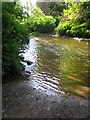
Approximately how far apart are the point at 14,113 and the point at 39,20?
22121 mm

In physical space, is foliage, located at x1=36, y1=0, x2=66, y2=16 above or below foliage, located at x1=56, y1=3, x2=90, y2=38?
above

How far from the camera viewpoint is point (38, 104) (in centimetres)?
397

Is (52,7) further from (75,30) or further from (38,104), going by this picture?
(38,104)

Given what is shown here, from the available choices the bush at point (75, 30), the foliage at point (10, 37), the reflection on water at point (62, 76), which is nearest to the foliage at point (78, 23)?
the bush at point (75, 30)

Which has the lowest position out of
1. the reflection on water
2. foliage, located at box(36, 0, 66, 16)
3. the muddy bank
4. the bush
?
the reflection on water

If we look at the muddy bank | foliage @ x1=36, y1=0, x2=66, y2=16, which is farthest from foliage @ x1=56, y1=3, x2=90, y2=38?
the muddy bank

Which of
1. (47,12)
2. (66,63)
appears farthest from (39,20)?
(66,63)

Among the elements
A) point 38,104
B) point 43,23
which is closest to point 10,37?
point 38,104

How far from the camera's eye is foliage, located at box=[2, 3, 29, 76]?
5105 millimetres

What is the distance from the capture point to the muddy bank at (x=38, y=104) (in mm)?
3545

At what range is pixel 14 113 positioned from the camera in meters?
3.59

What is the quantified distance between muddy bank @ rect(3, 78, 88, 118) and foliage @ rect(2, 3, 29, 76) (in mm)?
740

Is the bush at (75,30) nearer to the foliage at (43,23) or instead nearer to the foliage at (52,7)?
the foliage at (43,23)

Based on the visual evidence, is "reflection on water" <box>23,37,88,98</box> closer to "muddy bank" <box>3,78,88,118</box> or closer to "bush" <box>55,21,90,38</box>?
"muddy bank" <box>3,78,88,118</box>
